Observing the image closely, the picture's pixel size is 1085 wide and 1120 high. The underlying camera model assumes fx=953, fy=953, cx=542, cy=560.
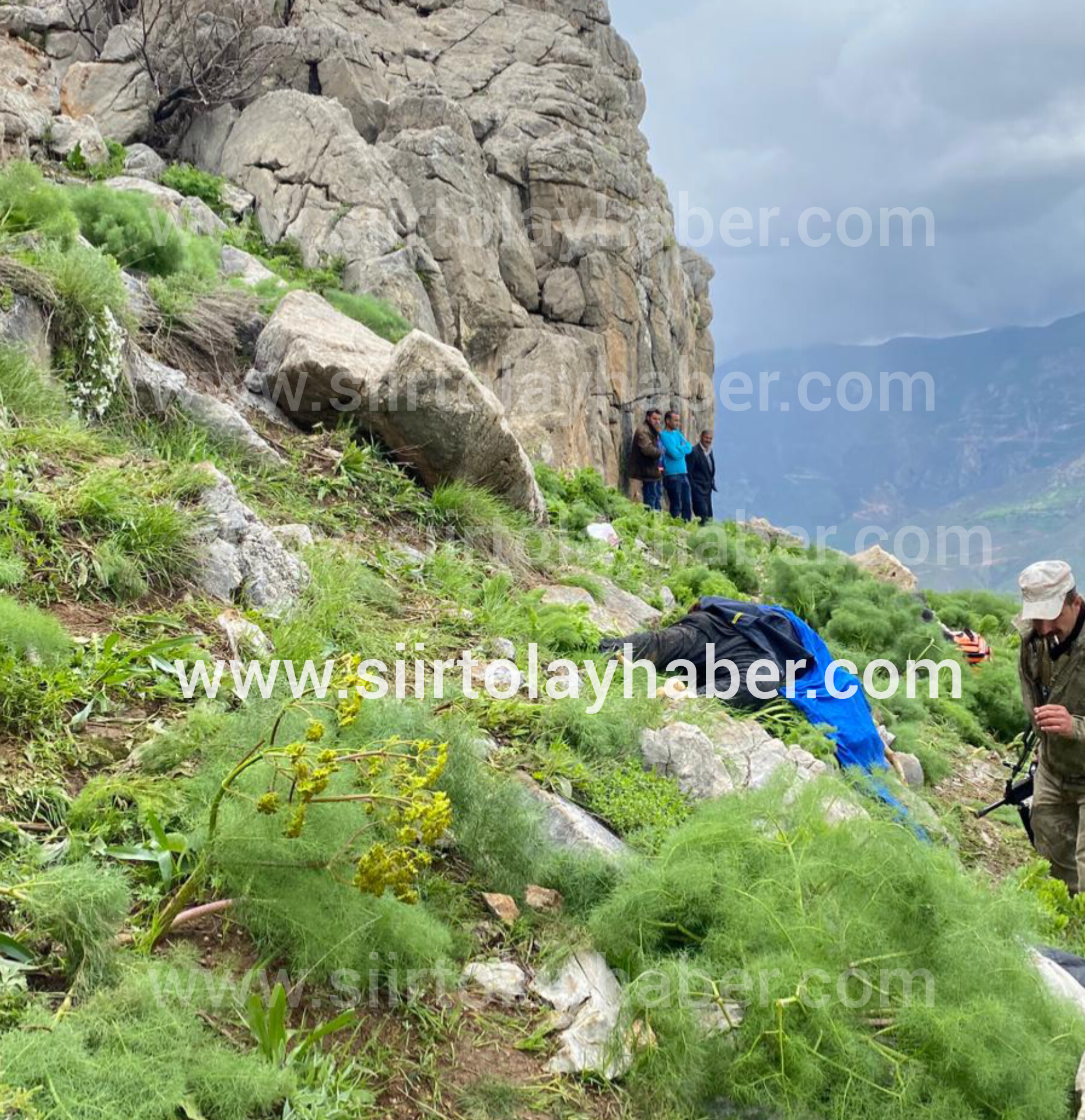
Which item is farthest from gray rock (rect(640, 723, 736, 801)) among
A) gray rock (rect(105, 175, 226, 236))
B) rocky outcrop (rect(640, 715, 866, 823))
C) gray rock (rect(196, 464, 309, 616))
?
gray rock (rect(105, 175, 226, 236))

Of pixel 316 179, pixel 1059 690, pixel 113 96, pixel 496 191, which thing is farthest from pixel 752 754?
pixel 496 191

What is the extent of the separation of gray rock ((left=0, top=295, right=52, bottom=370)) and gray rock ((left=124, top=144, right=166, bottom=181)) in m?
8.76

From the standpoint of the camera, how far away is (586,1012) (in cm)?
285

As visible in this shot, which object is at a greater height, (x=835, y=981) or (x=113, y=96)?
(x=113, y=96)

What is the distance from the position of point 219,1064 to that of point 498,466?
20.3ft

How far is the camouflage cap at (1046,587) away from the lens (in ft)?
17.0

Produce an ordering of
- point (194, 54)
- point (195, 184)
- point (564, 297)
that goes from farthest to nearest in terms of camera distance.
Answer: point (564, 297)
point (194, 54)
point (195, 184)

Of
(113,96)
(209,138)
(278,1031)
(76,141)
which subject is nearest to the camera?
(278,1031)

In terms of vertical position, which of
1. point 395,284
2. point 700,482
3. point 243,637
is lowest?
point 243,637

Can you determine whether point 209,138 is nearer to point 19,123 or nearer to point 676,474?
point 19,123

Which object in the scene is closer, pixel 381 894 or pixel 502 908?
pixel 381 894

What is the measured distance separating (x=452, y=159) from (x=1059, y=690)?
1522 centimetres

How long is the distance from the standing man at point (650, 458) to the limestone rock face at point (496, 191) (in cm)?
108

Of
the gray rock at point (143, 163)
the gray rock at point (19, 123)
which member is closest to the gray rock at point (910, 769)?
the gray rock at point (19, 123)
